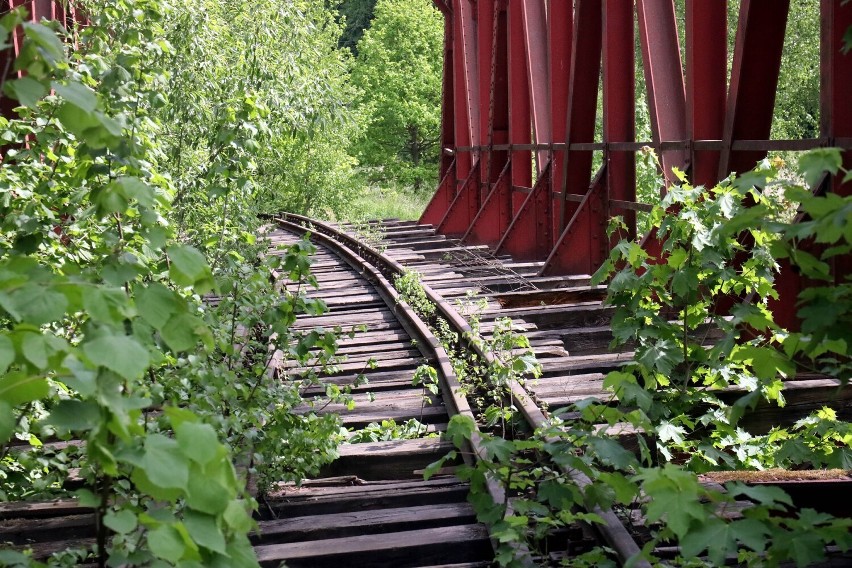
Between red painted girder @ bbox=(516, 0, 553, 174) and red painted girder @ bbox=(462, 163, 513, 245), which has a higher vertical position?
red painted girder @ bbox=(516, 0, 553, 174)


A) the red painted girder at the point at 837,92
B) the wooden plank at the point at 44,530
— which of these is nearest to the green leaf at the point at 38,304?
the wooden plank at the point at 44,530

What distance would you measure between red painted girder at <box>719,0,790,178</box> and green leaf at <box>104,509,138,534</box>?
17.1 feet

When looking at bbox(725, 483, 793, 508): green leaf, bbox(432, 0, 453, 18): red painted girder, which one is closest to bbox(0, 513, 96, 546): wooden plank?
bbox(725, 483, 793, 508): green leaf

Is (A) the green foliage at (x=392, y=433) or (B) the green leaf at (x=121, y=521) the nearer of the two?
(B) the green leaf at (x=121, y=521)

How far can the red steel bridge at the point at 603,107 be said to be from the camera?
20.2ft

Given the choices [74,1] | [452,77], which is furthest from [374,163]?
[74,1]

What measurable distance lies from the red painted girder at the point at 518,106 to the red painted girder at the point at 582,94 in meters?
2.62

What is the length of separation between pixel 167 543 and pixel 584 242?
8180mm

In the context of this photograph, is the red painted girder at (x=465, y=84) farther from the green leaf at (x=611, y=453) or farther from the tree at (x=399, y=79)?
the tree at (x=399, y=79)

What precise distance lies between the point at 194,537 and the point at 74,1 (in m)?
6.08

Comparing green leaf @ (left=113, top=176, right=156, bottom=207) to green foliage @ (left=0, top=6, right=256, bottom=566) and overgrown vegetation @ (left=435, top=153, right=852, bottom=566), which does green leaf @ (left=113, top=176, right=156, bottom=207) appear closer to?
green foliage @ (left=0, top=6, right=256, bottom=566)

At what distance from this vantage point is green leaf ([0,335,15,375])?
5.75 feet

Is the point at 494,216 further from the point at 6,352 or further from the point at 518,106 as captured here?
the point at 6,352

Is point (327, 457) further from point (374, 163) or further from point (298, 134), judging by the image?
point (374, 163)
